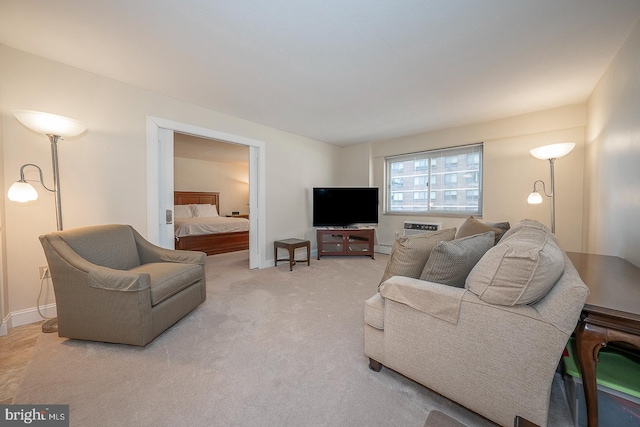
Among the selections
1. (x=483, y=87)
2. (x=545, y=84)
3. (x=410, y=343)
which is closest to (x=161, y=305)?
(x=410, y=343)

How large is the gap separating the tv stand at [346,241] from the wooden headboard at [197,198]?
4.18 m

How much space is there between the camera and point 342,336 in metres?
1.93

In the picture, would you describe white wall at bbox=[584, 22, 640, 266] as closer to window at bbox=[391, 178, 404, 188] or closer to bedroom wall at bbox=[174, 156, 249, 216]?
window at bbox=[391, 178, 404, 188]

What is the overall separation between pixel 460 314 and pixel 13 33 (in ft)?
11.9

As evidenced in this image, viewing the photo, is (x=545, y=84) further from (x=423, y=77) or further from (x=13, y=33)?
(x=13, y=33)

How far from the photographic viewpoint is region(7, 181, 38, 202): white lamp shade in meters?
1.73

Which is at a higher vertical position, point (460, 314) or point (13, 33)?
point (13, 33)

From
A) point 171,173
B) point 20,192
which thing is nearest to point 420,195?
point 171,173

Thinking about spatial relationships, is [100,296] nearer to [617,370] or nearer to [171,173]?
[171,173]

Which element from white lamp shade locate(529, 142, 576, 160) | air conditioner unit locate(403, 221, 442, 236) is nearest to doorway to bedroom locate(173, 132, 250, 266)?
air conditioner unit locate(403, 221, 442, 236)

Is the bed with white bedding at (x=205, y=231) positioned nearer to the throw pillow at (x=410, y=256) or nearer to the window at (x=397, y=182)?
the window at (x=397, y=182)

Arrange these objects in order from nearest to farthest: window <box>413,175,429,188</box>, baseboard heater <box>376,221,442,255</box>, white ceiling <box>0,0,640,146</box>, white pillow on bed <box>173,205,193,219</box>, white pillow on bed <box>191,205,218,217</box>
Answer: white ceiling <box>0,0,640,146</box> → baseboard heater <box>376,221,442,255</box> → window <box>413,175,429,188</box> → white pillow on bed <box>173,205,193,219</box> → white pillow on bed <box>191,205,218,217</box>

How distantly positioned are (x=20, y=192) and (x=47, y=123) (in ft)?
1.80

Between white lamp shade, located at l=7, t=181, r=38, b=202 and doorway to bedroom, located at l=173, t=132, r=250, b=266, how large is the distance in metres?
2.17
